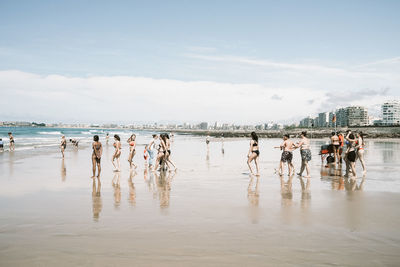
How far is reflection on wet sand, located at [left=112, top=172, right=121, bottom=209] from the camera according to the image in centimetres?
813

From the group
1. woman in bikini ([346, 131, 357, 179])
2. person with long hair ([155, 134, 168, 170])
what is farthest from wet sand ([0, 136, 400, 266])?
person with long hair ([155, 134, 168, 170])

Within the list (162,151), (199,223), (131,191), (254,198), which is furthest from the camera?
(162,151)

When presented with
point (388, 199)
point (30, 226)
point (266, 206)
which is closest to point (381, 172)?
point (388, 199)

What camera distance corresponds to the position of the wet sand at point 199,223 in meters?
4.75

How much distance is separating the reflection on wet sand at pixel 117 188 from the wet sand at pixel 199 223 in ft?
0.10

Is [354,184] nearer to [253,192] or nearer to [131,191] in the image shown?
[253,192]

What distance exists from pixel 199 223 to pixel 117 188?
472 cm

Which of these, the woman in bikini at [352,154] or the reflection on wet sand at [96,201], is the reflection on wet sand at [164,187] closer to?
the reflection on wet sand at [96,201]

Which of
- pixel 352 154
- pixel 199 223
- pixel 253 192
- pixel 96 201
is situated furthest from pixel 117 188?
pixel 352 154

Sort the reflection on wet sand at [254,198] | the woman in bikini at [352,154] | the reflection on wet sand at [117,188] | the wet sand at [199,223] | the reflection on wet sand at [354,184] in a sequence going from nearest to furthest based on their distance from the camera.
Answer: the wet sand at [199,223] → the reflection on wet sand at [254,198] → the reflection on wet sand at [117,188] → the reflection on wet sand at [354,184] → the woman in bikini at [352,154]

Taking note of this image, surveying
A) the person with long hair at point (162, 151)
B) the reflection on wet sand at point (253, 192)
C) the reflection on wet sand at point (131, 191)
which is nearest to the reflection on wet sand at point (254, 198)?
the reflection on wet sand at point (253, 192)

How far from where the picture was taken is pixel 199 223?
6395mm

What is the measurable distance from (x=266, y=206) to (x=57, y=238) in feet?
15.5

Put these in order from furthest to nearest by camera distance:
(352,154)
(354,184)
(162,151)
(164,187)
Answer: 1. (162,151)
2. (352,154)
3. (354,184)
4. (164,187)
